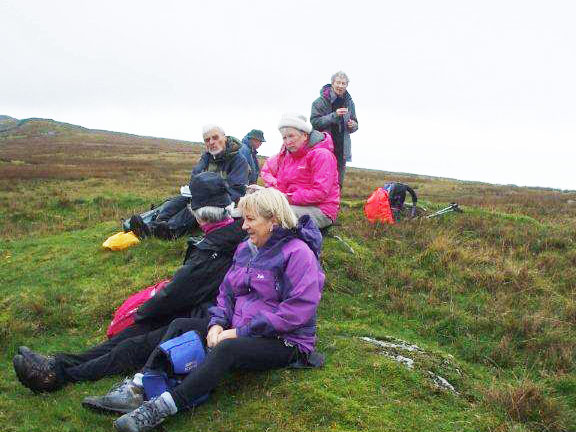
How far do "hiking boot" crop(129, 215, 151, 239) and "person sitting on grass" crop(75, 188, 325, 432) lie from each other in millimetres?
5593

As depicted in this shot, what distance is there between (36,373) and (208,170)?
4.98 m

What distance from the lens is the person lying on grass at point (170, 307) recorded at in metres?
5.17

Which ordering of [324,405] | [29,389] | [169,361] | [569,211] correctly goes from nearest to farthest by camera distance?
[324,405] → [169,361] → [29,389] → [569,211]

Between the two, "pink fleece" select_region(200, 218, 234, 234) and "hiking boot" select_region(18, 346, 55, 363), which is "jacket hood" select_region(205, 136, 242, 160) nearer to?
"pink fleece" select_region(200, 218, 234, 234)

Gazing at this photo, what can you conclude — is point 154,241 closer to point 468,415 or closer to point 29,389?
point 29,389

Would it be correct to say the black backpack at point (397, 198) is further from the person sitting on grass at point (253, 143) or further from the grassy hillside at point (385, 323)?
the person sitting on grass at point (253, 143)

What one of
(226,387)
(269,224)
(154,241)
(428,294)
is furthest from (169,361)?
(154,241)

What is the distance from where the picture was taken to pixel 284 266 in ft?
15.2

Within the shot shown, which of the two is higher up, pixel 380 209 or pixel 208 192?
pixel 208 192

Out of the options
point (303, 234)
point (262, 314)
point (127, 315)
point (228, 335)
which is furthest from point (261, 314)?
point (127, 315)

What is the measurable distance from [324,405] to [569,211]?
1475cm

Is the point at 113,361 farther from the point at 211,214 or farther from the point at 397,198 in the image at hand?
the point at 397,198

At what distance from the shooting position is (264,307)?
4727 millimetres

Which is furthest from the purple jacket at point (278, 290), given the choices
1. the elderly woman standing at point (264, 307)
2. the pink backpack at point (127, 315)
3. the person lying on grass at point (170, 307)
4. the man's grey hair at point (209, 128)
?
the man's grey hair at point (209, 128)
